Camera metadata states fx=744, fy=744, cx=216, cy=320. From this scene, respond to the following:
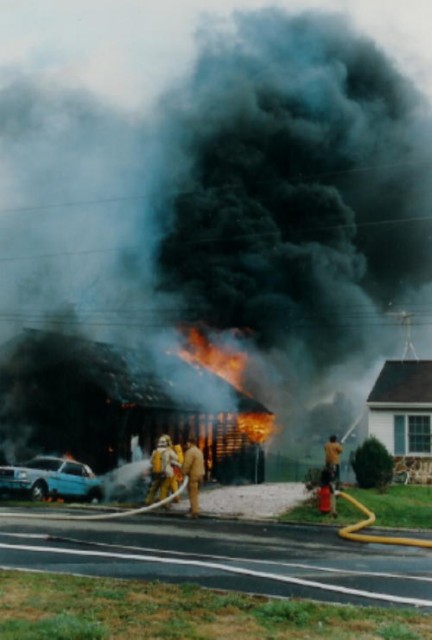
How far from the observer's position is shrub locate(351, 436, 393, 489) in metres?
21.8

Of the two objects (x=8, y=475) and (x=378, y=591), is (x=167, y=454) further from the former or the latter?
(x=378, y=591)

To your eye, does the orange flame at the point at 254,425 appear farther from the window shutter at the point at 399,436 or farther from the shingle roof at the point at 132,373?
the window shutter at the point at 399,436

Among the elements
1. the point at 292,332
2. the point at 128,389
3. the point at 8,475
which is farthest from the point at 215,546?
the point at 292,332

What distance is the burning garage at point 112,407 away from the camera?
24.1 m

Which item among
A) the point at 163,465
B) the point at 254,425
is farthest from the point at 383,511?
the point at 254,425

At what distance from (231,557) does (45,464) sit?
39.7 ft

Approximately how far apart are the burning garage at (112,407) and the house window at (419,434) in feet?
18.6

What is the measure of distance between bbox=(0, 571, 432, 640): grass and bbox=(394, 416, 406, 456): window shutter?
1910cm

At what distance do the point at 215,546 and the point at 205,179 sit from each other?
34.9m

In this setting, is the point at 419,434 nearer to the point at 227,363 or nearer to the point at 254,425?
the point at 254,425

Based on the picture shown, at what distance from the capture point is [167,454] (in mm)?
16281

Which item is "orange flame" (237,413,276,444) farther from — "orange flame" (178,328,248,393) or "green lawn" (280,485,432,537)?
"green lawn" (280,485,432,537)

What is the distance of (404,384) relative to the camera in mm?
27047

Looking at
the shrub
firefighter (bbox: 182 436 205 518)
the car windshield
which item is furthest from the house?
firefighter (bbox: 182 436 205 518)
